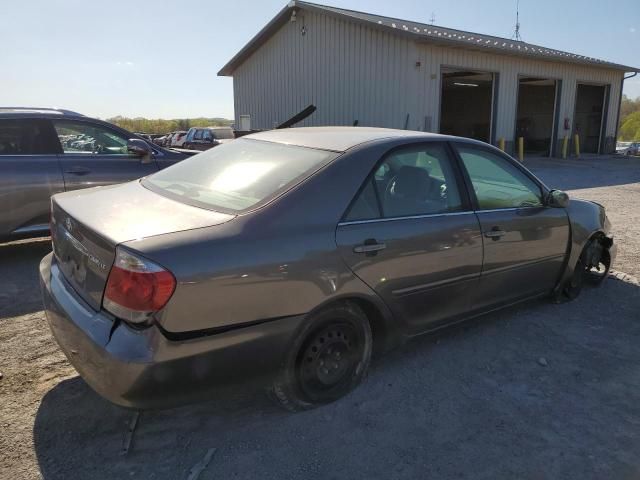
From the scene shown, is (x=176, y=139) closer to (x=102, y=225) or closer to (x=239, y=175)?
(x=239, y=175)

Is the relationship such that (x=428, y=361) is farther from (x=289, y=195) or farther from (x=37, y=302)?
(x=37, y=302)

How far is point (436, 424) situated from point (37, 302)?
3.45 m

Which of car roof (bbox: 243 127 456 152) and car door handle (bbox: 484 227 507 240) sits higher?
car roof (bbox: 243 127 456 152)

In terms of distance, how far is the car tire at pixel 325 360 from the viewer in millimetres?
2635

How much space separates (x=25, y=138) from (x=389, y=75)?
40.1ft

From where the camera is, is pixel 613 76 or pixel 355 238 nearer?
pixel 355 238

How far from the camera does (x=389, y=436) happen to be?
8.59 ft

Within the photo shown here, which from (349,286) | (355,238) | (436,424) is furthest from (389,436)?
(355,238)

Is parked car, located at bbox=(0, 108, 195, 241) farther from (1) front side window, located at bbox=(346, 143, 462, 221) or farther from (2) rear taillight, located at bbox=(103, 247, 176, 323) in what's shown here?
(2) rear taillight, located at bbox=(103, 247, 176, 323)

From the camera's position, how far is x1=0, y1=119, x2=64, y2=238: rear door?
16.9 feet

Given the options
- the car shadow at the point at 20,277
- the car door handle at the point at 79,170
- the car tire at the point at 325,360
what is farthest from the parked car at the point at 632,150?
the car tire at the point at 325,360

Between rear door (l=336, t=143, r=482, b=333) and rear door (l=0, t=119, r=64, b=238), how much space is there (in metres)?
3.97

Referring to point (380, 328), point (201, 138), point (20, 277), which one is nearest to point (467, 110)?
point (201, 138)

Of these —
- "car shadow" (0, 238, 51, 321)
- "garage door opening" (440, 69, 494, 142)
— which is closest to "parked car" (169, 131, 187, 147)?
"garage door opening" (440, 69, 494, 142)
